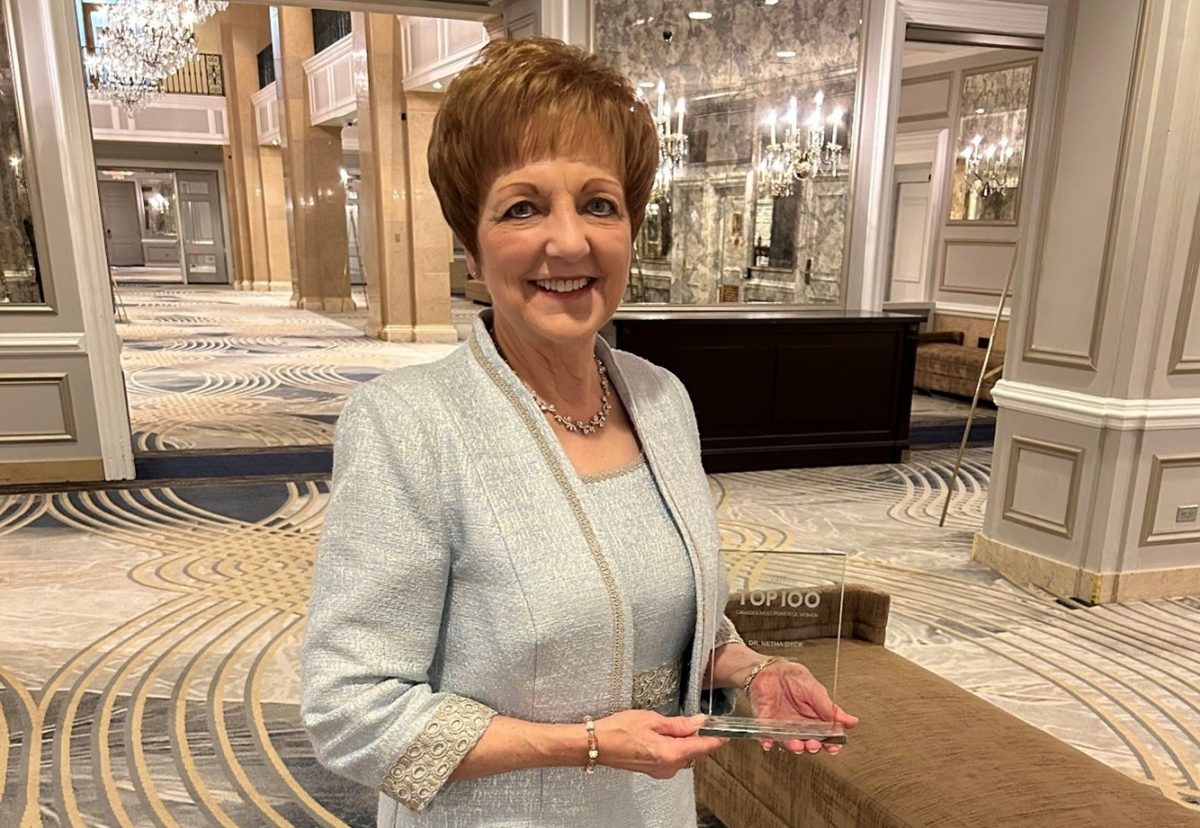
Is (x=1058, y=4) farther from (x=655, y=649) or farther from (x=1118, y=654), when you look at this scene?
(x=655, y=649)

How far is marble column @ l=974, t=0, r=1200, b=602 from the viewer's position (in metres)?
3.50

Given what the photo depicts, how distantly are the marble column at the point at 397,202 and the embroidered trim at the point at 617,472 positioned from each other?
1051 centimetres

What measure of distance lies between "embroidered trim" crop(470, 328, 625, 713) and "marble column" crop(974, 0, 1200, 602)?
3437mm

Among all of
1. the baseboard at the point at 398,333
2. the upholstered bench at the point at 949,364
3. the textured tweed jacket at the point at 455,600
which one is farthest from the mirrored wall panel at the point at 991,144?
the textured tweed jacket at the point at 455,600

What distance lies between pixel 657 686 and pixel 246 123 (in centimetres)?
2115

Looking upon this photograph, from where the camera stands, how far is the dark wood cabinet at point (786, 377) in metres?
5.71

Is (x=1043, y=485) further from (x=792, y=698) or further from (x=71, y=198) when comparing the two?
(x=71, y=198)

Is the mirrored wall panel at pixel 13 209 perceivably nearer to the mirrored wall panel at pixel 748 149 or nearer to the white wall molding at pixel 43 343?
the white wall molding at pixel 43 343

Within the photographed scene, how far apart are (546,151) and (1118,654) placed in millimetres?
3481

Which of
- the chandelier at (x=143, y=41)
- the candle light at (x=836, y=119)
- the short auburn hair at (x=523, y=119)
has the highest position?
the chandelier at (x=143, y=41)

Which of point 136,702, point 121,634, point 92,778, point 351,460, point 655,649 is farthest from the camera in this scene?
point 121,634

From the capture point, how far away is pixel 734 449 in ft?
19.7

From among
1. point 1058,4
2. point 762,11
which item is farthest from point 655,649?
point 762,11

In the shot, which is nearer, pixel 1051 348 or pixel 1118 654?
pixel 1118 654
